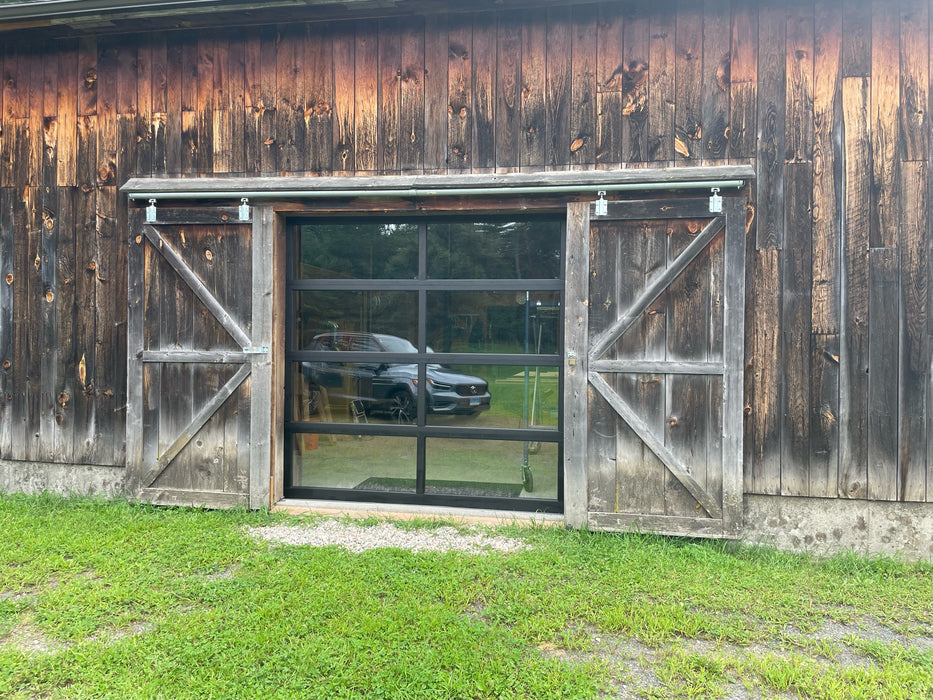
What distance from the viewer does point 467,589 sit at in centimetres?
314

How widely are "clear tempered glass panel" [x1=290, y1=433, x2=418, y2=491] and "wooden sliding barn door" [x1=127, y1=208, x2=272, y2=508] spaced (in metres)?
0.37

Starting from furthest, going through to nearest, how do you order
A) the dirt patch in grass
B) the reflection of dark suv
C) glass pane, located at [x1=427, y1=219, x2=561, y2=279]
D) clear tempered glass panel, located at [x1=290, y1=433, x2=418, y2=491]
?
clear tempered glass panel, located at [x1=290, y1=433, x2=418, y2=491] < the reflection of dark suv < glass pane, located at [x1=427, y1=219, x2=561, y2=279] < the dirt patch in grass

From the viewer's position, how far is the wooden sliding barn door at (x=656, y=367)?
383 cm

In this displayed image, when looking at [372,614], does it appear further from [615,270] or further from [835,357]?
[835,357]

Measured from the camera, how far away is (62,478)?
469 centimetres

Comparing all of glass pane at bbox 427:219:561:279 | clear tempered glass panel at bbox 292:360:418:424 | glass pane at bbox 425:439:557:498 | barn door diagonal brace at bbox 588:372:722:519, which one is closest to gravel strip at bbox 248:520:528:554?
glass pane at bbox 425:439:557:498

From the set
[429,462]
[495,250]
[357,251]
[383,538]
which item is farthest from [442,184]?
[383,538]

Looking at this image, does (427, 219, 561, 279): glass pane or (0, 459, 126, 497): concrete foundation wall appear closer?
(427, 219, 561, 279): glass pane

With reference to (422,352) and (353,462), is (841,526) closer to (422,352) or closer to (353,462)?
(422,352)

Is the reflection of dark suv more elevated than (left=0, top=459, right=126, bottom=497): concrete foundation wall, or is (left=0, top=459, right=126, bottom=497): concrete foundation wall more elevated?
the reflection of dark suv

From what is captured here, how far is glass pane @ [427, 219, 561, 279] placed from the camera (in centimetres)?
432

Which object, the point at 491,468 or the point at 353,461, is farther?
the point at 353,461

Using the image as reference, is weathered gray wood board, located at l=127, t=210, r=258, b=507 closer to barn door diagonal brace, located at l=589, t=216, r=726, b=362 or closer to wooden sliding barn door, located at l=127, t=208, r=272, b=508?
wooden sliding barn door, located at l=127, t=208, r=272, b=508

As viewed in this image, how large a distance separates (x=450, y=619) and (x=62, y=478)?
371 centimetres
